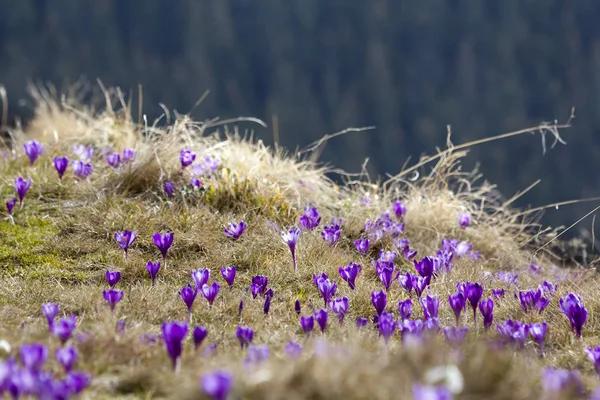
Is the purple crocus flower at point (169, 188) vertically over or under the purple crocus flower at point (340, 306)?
under

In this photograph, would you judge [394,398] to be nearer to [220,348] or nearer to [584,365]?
[220,348]

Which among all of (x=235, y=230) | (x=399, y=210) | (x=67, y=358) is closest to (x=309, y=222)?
(x=235, y=230)

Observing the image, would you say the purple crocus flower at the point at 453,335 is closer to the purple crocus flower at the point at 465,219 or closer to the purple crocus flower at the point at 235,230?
the purple crocus flower at the point at 235,230

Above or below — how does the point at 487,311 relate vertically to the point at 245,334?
below

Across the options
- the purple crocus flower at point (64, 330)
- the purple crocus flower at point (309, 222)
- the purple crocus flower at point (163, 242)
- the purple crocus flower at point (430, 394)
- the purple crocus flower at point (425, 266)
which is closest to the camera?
the purple crocus flower at point (430, 394)

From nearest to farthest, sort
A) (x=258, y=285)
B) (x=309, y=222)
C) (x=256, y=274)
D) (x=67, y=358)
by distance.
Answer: (x=67, y=358) < (x=258, y=285) < (x=256, y=274) < (x=309, y=222)

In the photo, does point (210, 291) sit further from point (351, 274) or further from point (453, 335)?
point (453, 335)

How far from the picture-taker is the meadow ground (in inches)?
60.9

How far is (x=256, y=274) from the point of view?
3.35m

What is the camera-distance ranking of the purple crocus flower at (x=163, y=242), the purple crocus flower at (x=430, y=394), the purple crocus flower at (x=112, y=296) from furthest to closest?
the purple crocus flower at (x=163, y=242) → the purple crocus flower at (x=112, y=296) → the purple crocus flower at (x=430, y=394)

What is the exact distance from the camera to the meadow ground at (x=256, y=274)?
155 centimetres

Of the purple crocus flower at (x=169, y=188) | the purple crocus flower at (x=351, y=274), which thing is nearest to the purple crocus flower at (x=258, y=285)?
the purple crocus flower at (x=351, y=274)

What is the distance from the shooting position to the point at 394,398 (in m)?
1.40

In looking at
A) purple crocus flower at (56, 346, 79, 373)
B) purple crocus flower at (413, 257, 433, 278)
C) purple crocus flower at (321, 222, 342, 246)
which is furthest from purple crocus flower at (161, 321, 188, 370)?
purple crocus flower at (321, 222, 342, 246)
